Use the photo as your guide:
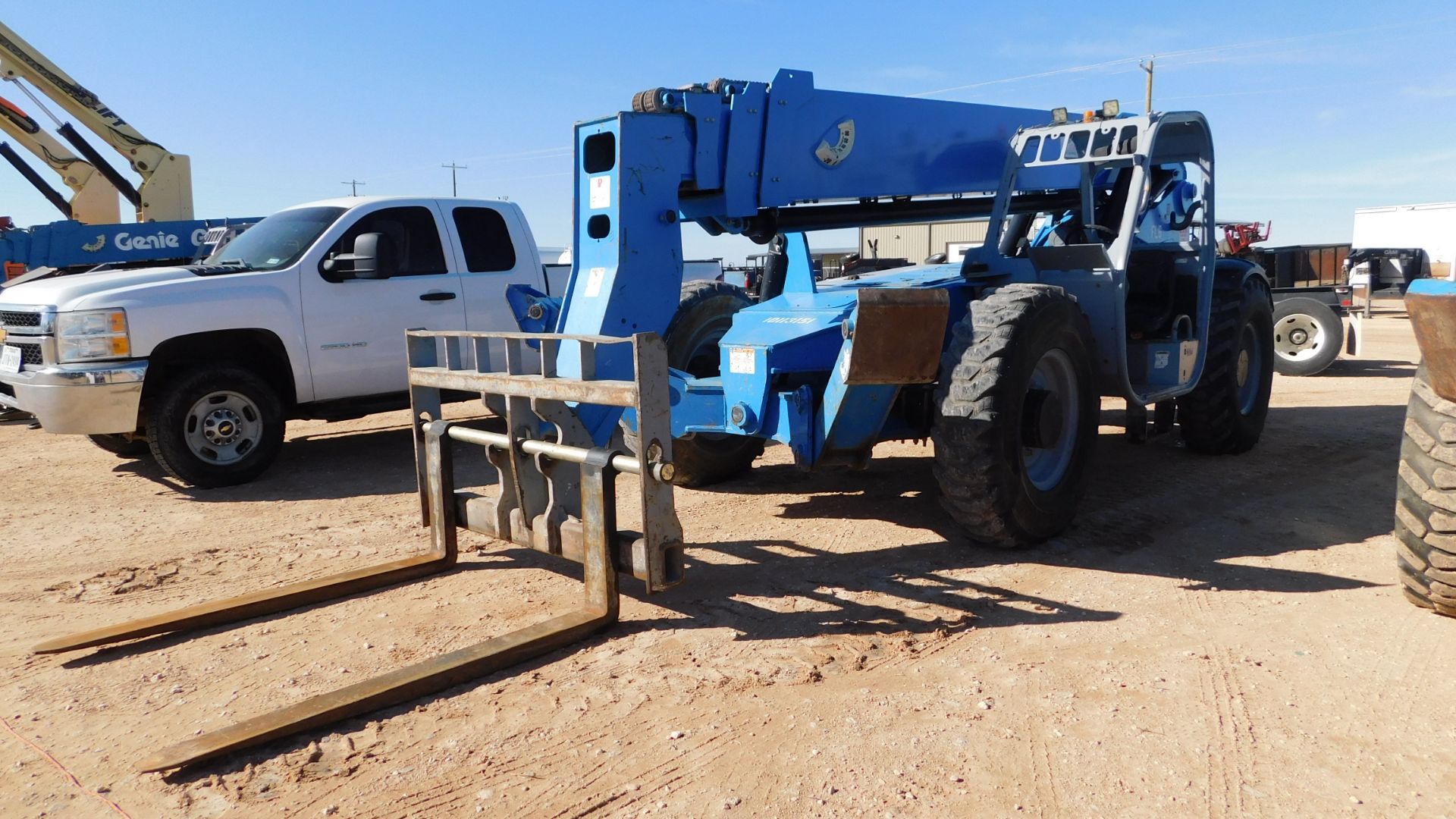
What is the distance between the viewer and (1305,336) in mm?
14359

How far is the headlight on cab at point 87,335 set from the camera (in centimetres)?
736

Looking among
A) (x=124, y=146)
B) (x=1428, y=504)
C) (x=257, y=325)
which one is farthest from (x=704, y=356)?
(x=124, y=146)

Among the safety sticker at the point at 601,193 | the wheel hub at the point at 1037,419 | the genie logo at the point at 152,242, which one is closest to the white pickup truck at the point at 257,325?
the safety sticker at the point at 601,193

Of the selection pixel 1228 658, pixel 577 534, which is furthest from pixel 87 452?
pixel 1228 658

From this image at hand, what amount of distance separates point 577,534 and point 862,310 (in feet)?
5.62

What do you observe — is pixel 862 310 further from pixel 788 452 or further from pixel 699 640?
pixel 788 452

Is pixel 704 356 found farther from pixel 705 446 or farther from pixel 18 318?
pixel 18 318

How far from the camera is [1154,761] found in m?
3.30

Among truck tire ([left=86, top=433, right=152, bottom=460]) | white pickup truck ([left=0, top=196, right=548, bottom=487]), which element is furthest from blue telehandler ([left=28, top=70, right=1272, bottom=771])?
truck tire ([left=86, top=433, right=152, bottom=460])

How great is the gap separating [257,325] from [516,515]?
4.06m

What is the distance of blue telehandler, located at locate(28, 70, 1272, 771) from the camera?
4.51 metres

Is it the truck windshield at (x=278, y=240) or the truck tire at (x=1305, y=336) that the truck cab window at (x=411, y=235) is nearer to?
the truck windshield at (x=278, y=240)

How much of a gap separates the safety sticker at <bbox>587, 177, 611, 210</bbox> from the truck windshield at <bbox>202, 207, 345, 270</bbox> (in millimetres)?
4158

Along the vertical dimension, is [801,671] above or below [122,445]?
below
